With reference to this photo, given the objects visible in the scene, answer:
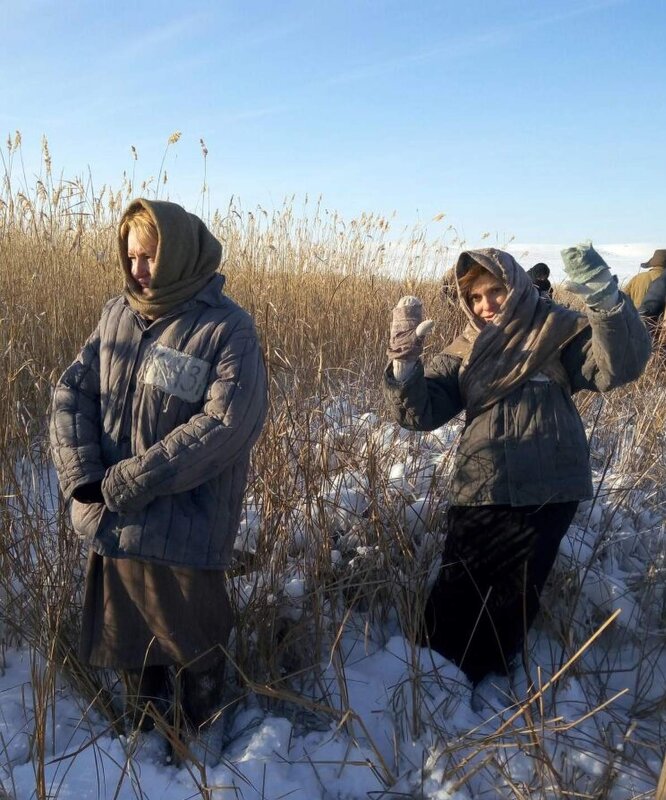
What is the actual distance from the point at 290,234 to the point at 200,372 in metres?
4.56

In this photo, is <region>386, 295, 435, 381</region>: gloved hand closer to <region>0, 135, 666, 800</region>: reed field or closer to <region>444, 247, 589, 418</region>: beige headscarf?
<region>444, 247, 589, 418</region>: beige headscarf

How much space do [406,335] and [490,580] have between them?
798mm

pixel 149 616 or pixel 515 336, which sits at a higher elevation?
pixel 515 336

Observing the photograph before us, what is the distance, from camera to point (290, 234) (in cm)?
602

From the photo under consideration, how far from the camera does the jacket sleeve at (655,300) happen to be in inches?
221

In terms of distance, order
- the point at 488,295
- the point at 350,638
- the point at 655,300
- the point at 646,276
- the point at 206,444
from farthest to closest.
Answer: the point at 646,276
the point at 655,300
the point at 350,638
the point at 488,295
the point at 206,444

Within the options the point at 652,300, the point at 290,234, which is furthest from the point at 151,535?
the point at 652,300

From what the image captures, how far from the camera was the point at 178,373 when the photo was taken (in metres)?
1.67

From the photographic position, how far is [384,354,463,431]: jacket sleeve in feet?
6.36

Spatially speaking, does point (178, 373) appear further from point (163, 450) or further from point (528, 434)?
point (528, 434)

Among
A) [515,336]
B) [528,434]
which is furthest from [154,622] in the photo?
[515,336]

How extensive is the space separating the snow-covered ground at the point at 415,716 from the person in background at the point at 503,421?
0.23 meters

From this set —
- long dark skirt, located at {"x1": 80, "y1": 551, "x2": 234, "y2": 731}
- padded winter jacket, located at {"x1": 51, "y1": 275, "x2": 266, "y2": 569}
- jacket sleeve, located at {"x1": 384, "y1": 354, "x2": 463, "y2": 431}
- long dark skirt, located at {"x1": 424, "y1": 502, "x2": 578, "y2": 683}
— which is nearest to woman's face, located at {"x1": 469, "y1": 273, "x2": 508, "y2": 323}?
jacket sleeve, located at {"x1": 384, "y1": 354, "x2": 463, "y2": 431}

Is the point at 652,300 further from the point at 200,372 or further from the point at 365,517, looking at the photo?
the point at 200,372
